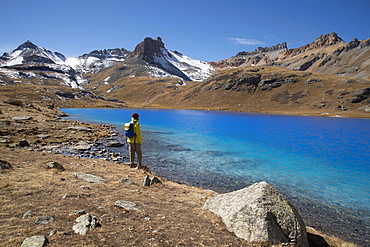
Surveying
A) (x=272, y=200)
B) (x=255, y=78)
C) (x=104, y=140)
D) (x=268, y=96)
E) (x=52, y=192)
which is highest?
(x=255, y=78)

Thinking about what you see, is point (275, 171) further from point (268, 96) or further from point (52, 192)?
point (268, 96)

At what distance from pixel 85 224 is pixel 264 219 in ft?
18.7

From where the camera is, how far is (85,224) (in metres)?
6.61

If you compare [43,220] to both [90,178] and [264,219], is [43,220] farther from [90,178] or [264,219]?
[264,219]

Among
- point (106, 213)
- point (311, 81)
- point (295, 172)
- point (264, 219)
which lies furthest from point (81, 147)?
point (311, 81)

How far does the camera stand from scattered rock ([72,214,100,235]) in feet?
20.7

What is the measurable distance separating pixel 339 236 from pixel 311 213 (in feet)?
7.88

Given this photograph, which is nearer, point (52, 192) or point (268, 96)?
point (52, 192)

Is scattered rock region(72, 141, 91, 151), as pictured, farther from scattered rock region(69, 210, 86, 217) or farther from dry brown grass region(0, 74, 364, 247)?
scattered rock region(69, 210, 86, 217)

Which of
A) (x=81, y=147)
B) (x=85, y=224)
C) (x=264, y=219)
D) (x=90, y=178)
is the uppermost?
(x=264, y=219)

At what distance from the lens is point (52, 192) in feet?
30.3

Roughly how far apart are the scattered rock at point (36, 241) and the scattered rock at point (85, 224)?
904 mm

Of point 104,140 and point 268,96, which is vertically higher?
point 268,96

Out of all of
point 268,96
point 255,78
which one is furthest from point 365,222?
point 255,78
